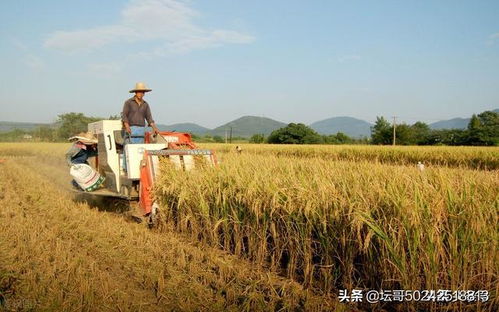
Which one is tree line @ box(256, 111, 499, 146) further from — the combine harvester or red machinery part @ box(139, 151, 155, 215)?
red machinery part @ box(139, 151, 155, 215)

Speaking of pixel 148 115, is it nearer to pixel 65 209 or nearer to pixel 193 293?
pixel 65 209

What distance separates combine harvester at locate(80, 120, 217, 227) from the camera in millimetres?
6672

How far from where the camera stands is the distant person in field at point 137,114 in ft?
26.5

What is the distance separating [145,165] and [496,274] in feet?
17.4

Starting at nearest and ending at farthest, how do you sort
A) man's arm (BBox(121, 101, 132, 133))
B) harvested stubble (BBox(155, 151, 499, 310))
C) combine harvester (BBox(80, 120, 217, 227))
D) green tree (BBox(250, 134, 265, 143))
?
harvested stubble (BBox(155, 151, 499, 310))
combine harvester (BBox(80, 120, 217, 227))
man's arm (BBox(121, 101, 132, 133))
green tree (BBox(250, 134, 265, 143))

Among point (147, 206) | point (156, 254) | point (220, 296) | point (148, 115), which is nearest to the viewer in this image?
point (220, 296)

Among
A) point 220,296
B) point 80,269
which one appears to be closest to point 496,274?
point 220,296

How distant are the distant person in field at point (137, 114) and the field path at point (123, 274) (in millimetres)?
2312

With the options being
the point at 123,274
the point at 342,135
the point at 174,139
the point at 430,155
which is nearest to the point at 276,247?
the point at 123,274

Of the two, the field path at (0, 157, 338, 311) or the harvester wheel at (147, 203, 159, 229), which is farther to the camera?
the harvester wheel at (147, 203, 159, 229)

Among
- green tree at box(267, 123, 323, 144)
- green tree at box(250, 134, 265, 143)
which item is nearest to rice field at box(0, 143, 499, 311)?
green tree at box(267, 123, 323, 144)

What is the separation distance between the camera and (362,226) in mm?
3453

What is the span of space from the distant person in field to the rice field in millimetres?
2383

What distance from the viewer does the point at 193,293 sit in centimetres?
371
